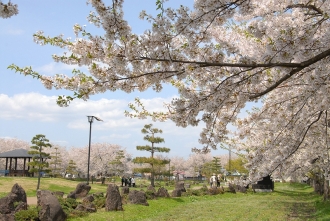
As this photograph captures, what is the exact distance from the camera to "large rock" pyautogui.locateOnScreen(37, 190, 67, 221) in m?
9.99

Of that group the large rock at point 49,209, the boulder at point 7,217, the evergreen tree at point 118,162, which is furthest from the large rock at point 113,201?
the evergreen tree at point 118,162

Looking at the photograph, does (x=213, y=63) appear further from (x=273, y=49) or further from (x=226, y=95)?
(x=273, y=49)

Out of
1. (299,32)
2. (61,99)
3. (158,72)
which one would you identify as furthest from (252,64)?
(61,99)

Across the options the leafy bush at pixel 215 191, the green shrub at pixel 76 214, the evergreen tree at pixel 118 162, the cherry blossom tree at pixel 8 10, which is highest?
the cherry blossom tree at pixel 8 10

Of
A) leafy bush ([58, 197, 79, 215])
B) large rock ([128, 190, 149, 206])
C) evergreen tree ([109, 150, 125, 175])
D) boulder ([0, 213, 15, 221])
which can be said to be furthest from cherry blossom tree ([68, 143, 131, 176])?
boulder ([0, 213, 15, 221])

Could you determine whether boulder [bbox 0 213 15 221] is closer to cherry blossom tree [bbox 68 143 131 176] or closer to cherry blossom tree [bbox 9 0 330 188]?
cherry blossom tree [bbox 9 0 330 188]

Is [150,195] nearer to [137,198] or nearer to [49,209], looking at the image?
[137,198]

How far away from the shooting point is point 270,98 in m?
8.13

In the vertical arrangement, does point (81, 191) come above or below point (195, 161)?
below

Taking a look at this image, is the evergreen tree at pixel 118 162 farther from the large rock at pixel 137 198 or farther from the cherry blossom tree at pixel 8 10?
the cherry blossom tree at pixel 8 10

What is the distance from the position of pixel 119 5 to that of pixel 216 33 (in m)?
2.72

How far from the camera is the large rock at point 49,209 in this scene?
9.99 metres

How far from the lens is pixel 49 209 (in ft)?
33.4

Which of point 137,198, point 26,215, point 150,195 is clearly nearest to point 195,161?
point 150,195
